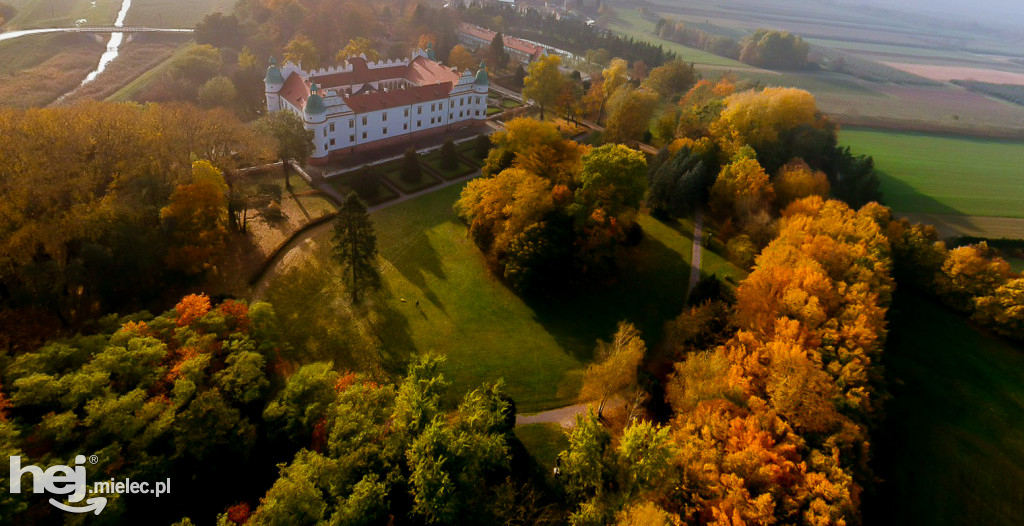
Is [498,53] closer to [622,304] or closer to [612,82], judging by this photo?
[612,82]

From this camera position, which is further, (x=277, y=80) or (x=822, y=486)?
(x=277, y=80)

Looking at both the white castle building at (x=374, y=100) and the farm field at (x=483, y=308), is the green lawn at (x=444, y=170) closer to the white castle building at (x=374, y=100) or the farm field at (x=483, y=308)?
the white castle building at (x=374, y=100)

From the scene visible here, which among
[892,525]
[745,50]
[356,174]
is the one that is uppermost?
[745,50]

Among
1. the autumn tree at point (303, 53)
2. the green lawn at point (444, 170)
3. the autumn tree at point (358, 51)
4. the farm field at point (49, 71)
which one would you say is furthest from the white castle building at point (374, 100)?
the farm field at point (49, 71)

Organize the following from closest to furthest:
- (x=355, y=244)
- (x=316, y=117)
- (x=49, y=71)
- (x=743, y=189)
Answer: (x=355, y=244)
(x=743, y=189)
(x=316, y=117)
(x=49, y=71)

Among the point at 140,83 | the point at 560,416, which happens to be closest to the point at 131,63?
the point at 140,83

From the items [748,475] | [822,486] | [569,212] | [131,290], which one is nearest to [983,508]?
[822,486]

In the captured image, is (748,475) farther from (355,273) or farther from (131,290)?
(131,290)
